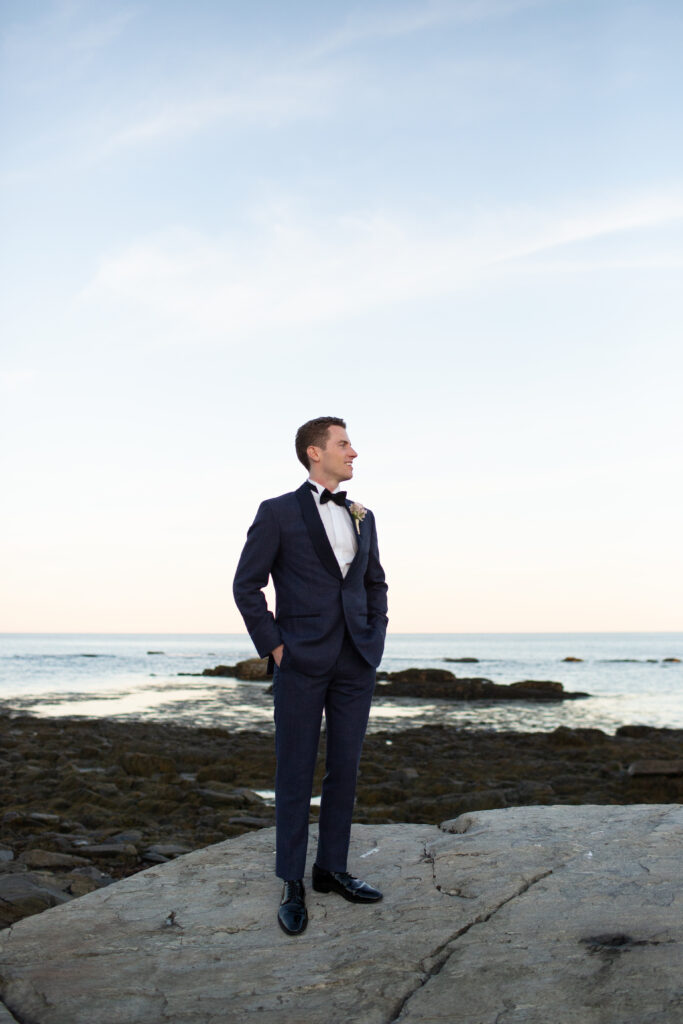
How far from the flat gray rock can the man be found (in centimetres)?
28

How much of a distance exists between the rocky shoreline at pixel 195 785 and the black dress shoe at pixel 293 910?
5.79ft

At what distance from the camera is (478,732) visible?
1927cm

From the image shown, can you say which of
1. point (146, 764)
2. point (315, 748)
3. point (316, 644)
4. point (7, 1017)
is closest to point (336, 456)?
point (316, 644)

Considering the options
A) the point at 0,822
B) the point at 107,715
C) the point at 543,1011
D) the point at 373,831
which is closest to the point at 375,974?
the point at 543,1011

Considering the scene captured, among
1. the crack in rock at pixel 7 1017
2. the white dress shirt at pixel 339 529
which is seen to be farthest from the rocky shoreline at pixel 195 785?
the white dress shirt at pixel 339 529

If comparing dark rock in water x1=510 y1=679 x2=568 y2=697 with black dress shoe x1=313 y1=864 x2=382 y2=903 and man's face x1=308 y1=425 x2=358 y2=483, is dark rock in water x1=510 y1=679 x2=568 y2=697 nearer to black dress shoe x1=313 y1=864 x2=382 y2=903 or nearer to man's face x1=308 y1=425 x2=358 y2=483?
black dress shoe x1=313 y1=864 x2=382 y2=903

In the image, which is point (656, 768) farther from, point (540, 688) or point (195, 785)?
point (540, 688)

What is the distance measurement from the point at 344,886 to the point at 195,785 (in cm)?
669

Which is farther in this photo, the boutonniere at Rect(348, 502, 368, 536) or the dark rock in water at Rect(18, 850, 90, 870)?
the dark rock in water at Rect(18, 850, 90, 870)

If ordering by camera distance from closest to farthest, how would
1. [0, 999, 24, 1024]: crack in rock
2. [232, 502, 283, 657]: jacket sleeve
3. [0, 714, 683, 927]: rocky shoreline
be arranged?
[0, 999, 24, 1024]: crack in rock
[232, 502, 283, 657]: jacket sleeve
[0, 714, 683, 927]: rocky shoreline

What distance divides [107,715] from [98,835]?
50.3 ft

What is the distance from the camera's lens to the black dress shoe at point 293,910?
3342mm

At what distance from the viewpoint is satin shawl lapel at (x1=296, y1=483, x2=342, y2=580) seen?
3863 millimetres

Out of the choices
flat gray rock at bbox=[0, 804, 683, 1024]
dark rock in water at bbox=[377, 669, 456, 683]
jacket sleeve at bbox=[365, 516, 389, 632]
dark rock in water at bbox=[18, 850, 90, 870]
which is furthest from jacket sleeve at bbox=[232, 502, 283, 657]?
dark rock in water at bbox=[377, 669, 456, 683]
